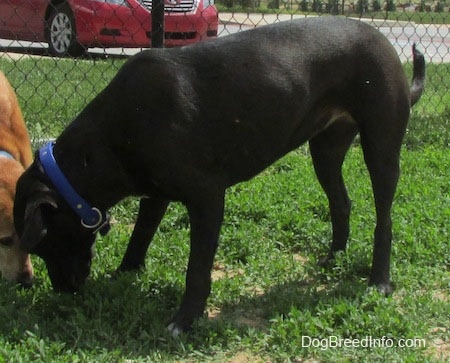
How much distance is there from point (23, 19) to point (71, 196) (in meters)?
6.63

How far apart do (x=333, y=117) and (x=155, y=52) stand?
97 cm

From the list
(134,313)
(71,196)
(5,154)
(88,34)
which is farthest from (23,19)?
(134,313)

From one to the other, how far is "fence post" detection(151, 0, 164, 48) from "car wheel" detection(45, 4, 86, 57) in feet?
9.84

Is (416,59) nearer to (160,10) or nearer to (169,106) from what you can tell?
(169,106)

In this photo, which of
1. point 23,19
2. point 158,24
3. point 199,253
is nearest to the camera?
point 199,253

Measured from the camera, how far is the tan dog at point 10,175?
13.2 feet

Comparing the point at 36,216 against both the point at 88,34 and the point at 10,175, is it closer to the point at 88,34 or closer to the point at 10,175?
the point at 10,175

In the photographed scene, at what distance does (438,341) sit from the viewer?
3.38m

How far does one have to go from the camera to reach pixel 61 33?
8906 mm

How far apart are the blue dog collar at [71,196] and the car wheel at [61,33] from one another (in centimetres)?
556

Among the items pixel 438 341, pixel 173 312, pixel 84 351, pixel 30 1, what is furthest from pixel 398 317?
pixel 30 1

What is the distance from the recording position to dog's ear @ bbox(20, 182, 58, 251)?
11.0 ft

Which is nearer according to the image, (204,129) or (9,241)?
(204,129)

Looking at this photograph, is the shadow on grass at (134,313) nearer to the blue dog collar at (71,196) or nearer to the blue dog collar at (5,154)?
the blue dog collar at (71,196)
